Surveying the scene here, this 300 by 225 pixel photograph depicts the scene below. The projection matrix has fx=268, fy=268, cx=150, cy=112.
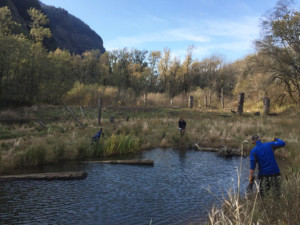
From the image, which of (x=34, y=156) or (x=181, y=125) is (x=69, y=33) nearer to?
(x=181, y=125)

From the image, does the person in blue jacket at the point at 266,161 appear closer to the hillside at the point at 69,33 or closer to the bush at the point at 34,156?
the bush at the point at 34,156

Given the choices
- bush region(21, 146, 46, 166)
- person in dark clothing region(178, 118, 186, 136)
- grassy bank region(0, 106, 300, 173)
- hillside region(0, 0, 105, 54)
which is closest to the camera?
bush region(21, 146, 46, 166)

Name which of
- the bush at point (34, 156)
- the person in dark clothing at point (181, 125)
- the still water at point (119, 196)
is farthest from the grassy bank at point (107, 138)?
the still water at point (119, 196)

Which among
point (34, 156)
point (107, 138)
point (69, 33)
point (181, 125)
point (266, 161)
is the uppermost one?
point (69, 33)

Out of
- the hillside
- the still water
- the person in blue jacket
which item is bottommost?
the still water

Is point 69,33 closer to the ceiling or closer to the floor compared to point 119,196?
closer to the ceiling

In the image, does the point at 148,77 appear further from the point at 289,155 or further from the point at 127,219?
the point at 127,219

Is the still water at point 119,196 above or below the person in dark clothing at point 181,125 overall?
below

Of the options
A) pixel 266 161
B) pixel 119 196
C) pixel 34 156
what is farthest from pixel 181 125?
pixel 266 161

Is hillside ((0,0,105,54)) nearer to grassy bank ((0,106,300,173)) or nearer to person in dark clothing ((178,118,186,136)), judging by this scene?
grassy bank ((0,106,300,173))

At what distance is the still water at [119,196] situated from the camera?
6.78m

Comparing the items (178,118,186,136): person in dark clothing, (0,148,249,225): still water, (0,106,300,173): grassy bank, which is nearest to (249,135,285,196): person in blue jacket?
(0,148,249,225): still water

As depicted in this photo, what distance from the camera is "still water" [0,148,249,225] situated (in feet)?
22.2

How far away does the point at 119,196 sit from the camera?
323 inches
